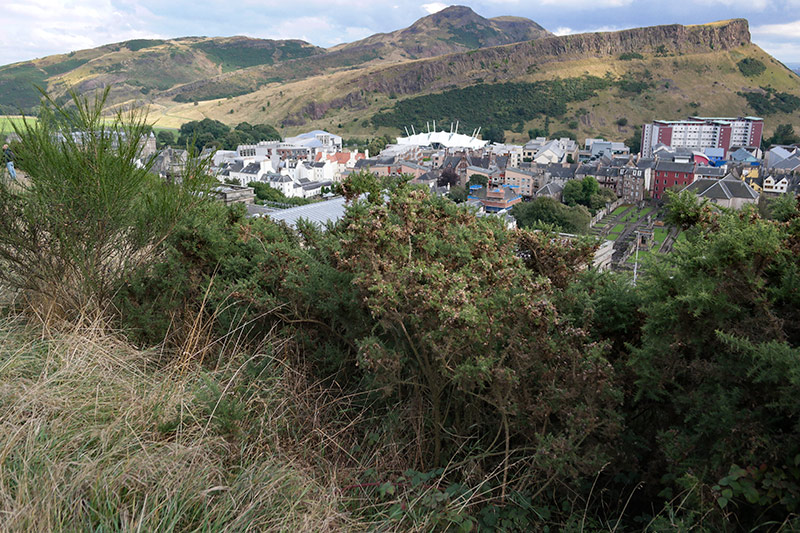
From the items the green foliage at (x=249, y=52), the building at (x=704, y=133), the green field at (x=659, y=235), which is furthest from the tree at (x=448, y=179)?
the green foliage at (x=249, y=52)

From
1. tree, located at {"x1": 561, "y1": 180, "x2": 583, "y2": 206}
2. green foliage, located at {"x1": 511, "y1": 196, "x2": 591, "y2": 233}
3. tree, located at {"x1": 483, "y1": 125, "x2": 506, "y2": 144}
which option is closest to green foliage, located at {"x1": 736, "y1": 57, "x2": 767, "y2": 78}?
tree, located at {"x1": 483, "y1": 125, "x2": 506, "y2": 144}

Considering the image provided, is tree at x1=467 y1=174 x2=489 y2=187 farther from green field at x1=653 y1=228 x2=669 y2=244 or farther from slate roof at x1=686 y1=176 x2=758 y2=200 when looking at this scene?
slate roof at x1=686 y1=176 x2=758 y2=200

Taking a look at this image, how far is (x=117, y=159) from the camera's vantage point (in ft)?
9.34

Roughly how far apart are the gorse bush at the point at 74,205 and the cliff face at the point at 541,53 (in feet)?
260

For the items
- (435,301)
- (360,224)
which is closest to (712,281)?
(435,301)

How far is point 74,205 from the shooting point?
9.38 feet

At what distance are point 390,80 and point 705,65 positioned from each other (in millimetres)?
41682

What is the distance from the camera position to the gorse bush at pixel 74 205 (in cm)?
281

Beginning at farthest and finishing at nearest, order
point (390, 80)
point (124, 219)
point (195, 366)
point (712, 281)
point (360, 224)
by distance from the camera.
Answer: point (390, 80)
point (124, 219)
point (195, 366)
point (360, 224)
point (712, 281)

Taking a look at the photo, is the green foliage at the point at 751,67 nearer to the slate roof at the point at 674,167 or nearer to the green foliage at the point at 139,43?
the slate roof at the point at 674,167

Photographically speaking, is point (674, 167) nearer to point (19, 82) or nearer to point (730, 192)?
point (730, 192)

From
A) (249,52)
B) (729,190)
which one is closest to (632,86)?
(729,190)

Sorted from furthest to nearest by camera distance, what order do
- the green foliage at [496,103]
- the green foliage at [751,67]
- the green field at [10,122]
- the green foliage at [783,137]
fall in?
the green foliage at [751,67] → the green foliage at [496,103] → the green foliage at [783,137] → the green field at [10,122]

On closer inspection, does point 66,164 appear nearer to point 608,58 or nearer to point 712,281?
point 712,281
